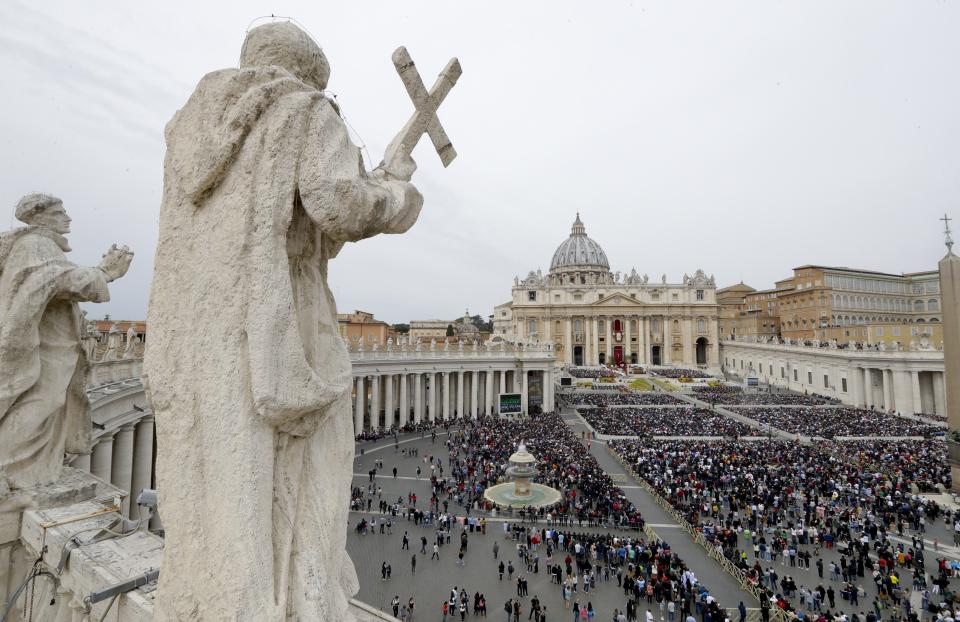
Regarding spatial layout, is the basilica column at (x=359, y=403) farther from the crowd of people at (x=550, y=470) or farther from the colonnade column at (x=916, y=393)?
the colonnade column at (x=916, y=393)

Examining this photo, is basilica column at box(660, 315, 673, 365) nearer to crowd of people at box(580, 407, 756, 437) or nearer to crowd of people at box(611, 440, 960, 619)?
crowd of people at box(580, 407, 756, 437)

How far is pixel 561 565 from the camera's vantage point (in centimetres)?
1431

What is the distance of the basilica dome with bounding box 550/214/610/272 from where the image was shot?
4473 inches

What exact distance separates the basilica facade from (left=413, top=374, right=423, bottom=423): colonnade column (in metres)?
49.1

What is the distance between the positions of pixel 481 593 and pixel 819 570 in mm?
9363

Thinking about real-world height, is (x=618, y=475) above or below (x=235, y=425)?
below

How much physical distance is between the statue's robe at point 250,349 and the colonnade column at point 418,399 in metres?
37.3

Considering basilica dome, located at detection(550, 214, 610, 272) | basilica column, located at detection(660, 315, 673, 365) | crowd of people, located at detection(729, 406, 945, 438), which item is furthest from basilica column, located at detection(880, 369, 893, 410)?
basilica dome, located at detection(550, 214, 610, 272)

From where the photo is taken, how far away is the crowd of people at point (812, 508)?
1298 centimetres

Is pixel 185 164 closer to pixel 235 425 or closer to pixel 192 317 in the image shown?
pixel 192 317

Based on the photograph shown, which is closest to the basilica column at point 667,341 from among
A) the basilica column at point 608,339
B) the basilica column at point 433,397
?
the basilica column at point 608,339

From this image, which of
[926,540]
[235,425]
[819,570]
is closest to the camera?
[235,425]

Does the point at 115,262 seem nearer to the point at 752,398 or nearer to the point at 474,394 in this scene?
the point at 474,394

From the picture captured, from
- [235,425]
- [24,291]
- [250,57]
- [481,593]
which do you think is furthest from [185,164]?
[481,593]
